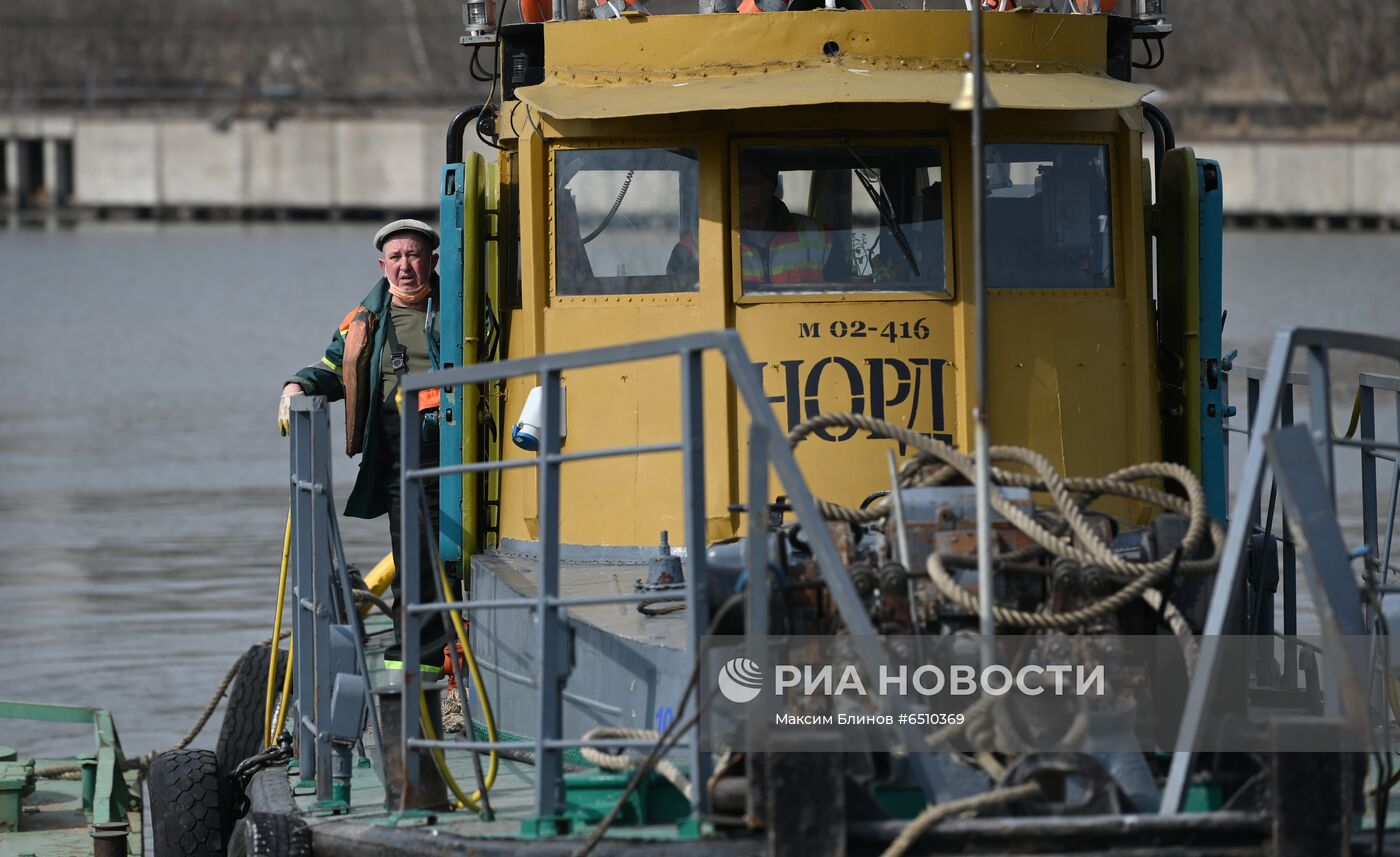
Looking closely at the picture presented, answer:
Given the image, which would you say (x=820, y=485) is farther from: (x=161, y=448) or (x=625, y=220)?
(x=161, y=448)

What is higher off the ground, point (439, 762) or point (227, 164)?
point (227, 164)

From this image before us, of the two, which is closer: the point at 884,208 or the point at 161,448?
the point at 884,208

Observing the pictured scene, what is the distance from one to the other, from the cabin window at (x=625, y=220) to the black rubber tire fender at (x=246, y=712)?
2416 millimetres

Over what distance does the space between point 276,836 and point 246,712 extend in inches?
116

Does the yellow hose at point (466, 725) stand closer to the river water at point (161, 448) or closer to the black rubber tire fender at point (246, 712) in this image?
the black rubber tire fender at point (246, 712)

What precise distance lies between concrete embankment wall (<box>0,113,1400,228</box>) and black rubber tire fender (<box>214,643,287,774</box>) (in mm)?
58929

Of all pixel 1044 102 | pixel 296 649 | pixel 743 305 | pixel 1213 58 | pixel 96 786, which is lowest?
pixel 96 786

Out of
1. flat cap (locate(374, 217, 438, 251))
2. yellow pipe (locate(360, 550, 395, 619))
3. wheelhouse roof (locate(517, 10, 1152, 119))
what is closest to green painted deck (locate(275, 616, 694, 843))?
wheelhouse roof (locate(517, 10, 1152, 119))

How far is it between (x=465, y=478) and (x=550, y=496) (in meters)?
2.42

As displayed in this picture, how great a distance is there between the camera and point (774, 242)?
729cm

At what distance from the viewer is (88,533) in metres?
17.9

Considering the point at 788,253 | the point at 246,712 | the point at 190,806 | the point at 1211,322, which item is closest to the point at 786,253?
the point at 788,253

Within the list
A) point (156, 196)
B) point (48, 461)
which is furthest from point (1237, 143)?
point (48, 461)

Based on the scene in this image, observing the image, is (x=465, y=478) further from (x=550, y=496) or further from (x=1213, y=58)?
(x=1213, y=58)
